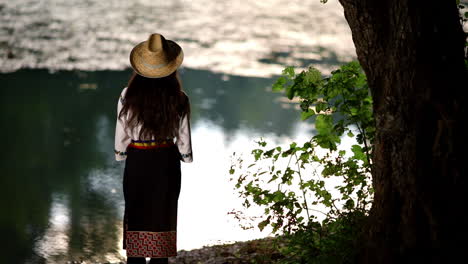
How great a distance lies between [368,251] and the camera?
123 inches

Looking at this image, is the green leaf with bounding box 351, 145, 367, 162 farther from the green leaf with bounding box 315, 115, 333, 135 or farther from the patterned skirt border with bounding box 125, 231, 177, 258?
the patterned skirt border with bounding box 125, 231, 177, 258

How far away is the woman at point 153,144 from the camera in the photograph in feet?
10.7

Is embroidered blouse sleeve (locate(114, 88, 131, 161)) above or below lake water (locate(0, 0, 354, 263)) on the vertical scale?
below

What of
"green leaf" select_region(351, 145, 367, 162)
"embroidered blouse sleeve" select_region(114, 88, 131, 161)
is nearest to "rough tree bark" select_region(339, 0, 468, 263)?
"green leaf" select_region(351, 145, 367, 162)

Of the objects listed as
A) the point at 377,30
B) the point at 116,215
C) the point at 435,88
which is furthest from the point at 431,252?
the point at 116,215

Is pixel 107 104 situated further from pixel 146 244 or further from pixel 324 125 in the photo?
pixel 324 125

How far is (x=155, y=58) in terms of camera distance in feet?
10.8

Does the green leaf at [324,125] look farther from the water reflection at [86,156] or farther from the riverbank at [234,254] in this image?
Result: the water reflection at [86,156]

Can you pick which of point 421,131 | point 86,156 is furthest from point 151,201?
point 86,156

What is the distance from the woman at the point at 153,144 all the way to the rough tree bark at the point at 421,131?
1.08 meters

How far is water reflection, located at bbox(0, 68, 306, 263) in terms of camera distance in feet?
17.1

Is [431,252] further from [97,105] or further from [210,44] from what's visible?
[210,44]

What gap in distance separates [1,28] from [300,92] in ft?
34.1

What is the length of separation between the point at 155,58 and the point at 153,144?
18.2 inches
